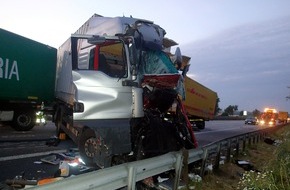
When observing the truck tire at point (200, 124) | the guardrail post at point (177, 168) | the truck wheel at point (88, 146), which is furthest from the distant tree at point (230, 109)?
the guardrail post at point (177, 168)

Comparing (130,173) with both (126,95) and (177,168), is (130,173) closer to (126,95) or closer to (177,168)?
(177,168)

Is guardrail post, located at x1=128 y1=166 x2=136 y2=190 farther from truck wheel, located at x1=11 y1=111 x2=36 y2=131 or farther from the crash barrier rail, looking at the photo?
truck wheel, located at x1=11 y1=111 x2=36 y2=131

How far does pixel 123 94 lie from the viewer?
18.3 feet

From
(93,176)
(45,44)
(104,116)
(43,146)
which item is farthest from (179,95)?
(45,44)

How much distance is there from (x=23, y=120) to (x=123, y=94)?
1008cm

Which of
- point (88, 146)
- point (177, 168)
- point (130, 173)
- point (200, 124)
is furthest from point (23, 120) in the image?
point (200, 124)

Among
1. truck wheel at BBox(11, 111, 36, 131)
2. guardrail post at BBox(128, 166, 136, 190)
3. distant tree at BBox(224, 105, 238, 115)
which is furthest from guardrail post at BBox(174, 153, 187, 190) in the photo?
distant tree at BBox(224, 105, 238, 115)

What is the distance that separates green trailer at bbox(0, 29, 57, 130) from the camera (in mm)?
12836

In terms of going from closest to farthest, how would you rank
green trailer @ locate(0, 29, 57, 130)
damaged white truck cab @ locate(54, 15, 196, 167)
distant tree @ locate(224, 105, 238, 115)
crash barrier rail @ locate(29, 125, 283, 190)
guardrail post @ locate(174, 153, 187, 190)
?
1. crash barrier rail @ locate(29, 125, 283, 190)
2. guardrail post @ locate(174, 153, 187, 190)
3. damaged white truck cab @ locate(54, 15, 196, 167)
4. green trailer @ locate(0, 29, 57, 130)
5. distant tree @ locate(224, 105, 238, 115)

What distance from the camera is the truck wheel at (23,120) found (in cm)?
1425

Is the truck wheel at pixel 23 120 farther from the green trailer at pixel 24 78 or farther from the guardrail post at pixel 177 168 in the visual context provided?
the guardrail post at pixel 177 168

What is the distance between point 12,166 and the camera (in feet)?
23.2

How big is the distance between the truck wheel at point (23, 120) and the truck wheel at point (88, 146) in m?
8.68

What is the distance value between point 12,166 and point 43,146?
317 centimetres
